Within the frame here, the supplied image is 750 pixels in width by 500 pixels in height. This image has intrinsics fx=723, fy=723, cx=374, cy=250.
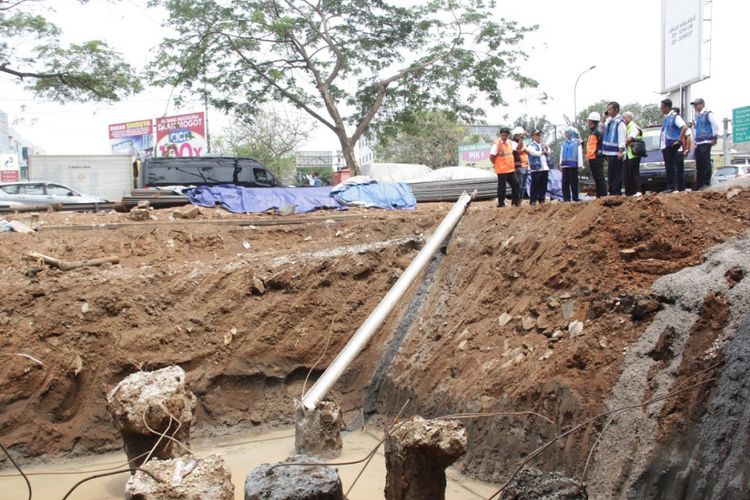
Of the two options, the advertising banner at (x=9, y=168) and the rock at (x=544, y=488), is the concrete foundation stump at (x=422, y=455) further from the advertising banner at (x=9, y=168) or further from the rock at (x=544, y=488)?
the advertising banner at (x=9, y=168)

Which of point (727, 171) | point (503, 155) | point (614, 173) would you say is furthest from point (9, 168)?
point (614, 173)

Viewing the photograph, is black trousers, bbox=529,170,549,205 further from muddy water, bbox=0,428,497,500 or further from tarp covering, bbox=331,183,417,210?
muddy water, bbox=0,428,497,500

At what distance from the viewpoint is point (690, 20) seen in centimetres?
2188

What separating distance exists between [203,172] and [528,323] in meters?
12.7

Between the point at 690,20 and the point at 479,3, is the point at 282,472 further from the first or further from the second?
the point at 690,20

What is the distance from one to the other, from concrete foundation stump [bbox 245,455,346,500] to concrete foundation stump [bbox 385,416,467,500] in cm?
59

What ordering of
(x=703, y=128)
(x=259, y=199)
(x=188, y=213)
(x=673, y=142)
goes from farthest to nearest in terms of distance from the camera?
(x=259, y=199)
(x=188, y=213)
(x=703, y=128)
(x=673, y=142)

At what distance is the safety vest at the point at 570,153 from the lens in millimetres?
11102

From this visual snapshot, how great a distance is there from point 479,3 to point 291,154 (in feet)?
93.5

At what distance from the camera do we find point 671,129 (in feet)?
34.0

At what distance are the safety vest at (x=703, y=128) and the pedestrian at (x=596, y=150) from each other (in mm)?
1514

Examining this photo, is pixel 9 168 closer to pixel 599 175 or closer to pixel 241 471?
pixel 599 175

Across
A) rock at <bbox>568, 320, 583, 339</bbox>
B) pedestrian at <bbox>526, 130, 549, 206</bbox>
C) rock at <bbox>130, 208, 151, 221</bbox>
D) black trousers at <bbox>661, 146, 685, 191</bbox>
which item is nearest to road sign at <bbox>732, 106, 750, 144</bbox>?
pedestrian at <bbox>526, 130, 549, 206</bbox>

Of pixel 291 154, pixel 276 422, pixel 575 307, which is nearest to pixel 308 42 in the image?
pixel 276 422
